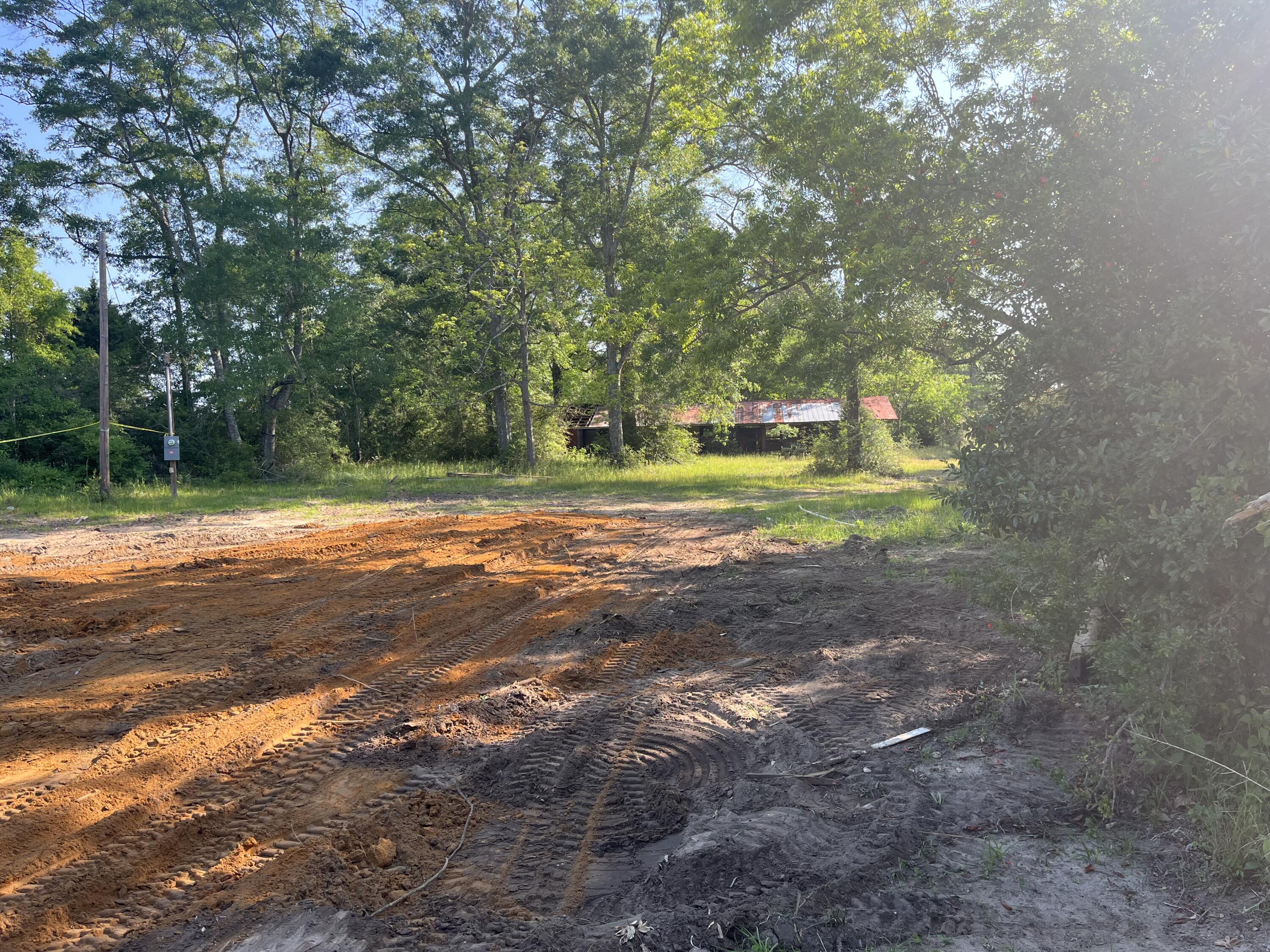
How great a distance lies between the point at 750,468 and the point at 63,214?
85.9ft

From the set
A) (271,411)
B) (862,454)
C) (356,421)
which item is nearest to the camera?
(271,411)

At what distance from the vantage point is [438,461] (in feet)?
109

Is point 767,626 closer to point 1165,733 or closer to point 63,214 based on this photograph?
point 1165,733

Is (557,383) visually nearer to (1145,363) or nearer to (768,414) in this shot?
(768,414)

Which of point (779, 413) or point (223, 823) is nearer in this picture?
point (223, 823)

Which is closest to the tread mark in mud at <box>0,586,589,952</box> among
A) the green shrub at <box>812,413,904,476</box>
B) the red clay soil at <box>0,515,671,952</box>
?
the red clay soil at <box>0,515,671,952</box>

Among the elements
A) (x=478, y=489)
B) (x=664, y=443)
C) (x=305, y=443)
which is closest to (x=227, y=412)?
(x=305, y=443)

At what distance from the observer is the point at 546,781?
4344mm

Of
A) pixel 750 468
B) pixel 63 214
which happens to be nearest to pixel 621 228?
pixel 750 468

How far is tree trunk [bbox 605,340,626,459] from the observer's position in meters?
28.6

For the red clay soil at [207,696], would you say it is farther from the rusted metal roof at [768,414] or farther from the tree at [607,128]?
the rusted metal roof at [768,414]

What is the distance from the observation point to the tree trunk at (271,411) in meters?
26.3

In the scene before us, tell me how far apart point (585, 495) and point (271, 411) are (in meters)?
12.8

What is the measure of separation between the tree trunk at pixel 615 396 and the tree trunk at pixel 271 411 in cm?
1102
